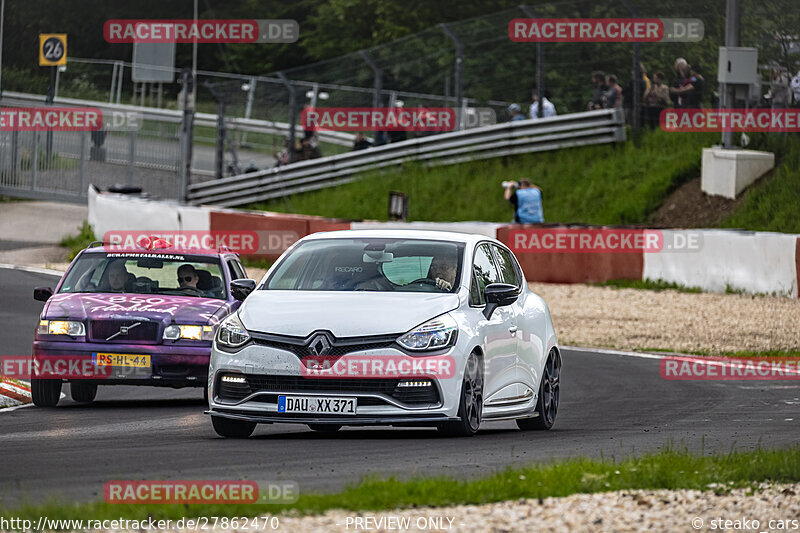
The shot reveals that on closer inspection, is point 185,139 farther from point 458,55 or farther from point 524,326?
point 524,326

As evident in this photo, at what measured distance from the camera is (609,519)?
6.84 meters

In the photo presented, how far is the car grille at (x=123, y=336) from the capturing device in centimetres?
1352

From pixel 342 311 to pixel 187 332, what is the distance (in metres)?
4.03

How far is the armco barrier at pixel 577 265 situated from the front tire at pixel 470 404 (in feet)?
51.2

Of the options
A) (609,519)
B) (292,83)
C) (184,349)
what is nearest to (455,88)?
(292,83)

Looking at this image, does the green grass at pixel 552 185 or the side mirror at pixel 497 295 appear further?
the green grass at pixel 552 185

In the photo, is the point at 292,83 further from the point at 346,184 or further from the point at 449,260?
the point at 449,260

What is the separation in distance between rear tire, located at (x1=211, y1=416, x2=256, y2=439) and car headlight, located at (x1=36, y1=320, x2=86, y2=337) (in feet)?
11.1

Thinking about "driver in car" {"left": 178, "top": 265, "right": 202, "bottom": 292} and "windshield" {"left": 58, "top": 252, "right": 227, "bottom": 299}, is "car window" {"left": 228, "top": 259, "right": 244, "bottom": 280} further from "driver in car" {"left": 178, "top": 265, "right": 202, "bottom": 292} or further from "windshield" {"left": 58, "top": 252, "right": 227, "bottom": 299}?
"driver in car" {"left": 178, "top": 265, "right": 202, "bottom": 292}

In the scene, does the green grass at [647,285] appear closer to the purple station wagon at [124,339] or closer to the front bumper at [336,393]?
the purple station wagon at [124,339]

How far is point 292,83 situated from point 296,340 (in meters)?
25.4

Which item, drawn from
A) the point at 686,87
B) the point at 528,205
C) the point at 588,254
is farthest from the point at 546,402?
the point at 686,87

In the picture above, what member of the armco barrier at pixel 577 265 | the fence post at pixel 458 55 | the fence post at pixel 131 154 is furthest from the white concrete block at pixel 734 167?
the fence post at pixel 131 154

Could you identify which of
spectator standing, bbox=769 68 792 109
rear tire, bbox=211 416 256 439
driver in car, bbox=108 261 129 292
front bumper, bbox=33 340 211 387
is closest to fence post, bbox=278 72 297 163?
spectator standing, bbox=769 68 792 109
